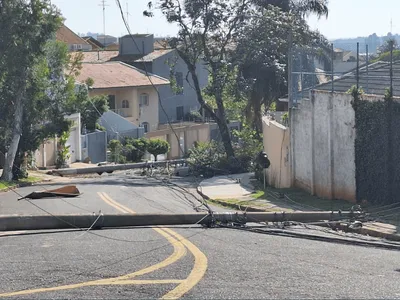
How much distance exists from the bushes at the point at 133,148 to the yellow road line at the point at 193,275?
42318 mm

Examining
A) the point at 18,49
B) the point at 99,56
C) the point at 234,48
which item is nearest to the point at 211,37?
the point at 234,48

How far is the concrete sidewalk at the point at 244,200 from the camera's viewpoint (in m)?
17.4

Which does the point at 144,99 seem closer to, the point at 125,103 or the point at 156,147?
the point at 125,103

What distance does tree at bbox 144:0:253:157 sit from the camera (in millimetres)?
49000

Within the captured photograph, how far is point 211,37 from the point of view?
164 feet

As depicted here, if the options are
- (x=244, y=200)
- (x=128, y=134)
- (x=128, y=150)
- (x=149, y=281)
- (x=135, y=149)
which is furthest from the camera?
(x=128, y=134)

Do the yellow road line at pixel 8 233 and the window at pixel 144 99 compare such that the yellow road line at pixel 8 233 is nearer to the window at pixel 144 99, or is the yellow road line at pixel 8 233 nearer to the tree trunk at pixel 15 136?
the tree trunk at pixel 15 136

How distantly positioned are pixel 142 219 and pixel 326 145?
30.5 ft

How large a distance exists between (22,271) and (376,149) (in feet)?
41.7

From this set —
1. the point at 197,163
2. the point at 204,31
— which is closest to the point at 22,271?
the point at 197,163

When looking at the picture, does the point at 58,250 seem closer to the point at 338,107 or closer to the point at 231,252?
the point at 231,252

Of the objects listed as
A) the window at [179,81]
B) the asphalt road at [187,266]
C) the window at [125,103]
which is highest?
the window at [179,81]

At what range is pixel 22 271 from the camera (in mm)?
11828

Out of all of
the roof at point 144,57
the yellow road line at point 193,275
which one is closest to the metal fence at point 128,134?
the roof at point 144,57
